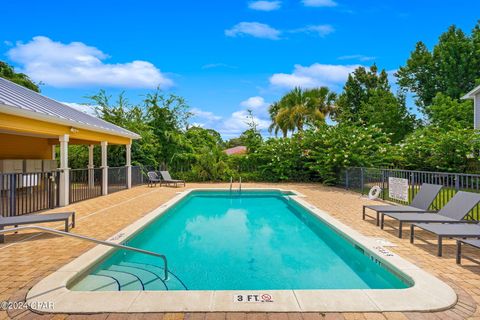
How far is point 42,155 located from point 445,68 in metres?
34.8

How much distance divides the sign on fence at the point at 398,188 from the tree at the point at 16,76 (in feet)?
94.4

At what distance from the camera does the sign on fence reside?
9.35 m

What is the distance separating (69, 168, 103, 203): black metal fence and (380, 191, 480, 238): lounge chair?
33.1ft

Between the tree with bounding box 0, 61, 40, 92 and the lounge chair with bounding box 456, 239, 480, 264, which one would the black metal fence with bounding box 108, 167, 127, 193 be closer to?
the lounge chair with bounding box 456, 239, 480, 264

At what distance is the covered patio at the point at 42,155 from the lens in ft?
25.1

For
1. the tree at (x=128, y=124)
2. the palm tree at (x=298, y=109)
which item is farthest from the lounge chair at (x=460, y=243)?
the palm tree at (x=298, y=109)

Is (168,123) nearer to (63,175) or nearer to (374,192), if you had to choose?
(63,175)

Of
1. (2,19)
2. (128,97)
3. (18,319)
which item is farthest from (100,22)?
(18,319)

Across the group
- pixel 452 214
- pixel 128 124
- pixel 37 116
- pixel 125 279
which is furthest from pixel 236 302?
pixel 128 124

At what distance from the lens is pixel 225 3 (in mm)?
12859

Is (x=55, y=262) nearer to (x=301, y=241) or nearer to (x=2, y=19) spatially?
(x=301, y=241)

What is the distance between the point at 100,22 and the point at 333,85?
76.5 ft

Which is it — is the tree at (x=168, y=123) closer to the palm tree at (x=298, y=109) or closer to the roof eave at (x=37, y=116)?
the roof eave at (x=37, y=116)

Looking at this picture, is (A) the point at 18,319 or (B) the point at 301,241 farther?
(B) the point at 301,241
